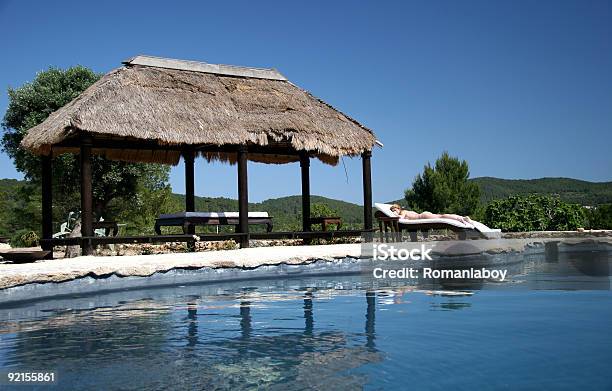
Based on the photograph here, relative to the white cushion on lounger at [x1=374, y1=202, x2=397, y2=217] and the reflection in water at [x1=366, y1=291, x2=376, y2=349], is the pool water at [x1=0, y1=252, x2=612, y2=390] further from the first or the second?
the white cushion on lounger at [x1=374, y1=202, x2=397, y2=217]

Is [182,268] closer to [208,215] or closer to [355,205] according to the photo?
[208,215]

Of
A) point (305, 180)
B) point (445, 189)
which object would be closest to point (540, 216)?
point (305, 180)

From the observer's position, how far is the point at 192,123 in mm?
10359

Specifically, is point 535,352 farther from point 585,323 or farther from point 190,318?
point 190,318

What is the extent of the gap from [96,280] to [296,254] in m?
3.07

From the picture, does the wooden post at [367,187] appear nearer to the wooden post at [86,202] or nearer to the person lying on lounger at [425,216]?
the person lying on lounger at [425,216]

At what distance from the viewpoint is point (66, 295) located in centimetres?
714

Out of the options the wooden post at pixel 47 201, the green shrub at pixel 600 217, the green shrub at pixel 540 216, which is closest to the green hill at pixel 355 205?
the green shrub at pixel 600 217

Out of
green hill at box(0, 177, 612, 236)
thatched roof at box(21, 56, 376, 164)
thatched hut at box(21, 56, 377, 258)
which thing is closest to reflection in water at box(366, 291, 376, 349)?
thatched hut at box(21, 56, 377, 258)

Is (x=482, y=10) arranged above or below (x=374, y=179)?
above

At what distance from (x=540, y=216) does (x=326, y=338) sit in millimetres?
12234

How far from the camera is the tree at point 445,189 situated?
71.6 feet

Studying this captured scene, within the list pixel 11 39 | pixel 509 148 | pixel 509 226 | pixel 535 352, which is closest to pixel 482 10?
pixel 509 226

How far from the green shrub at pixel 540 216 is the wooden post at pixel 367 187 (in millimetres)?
5169
